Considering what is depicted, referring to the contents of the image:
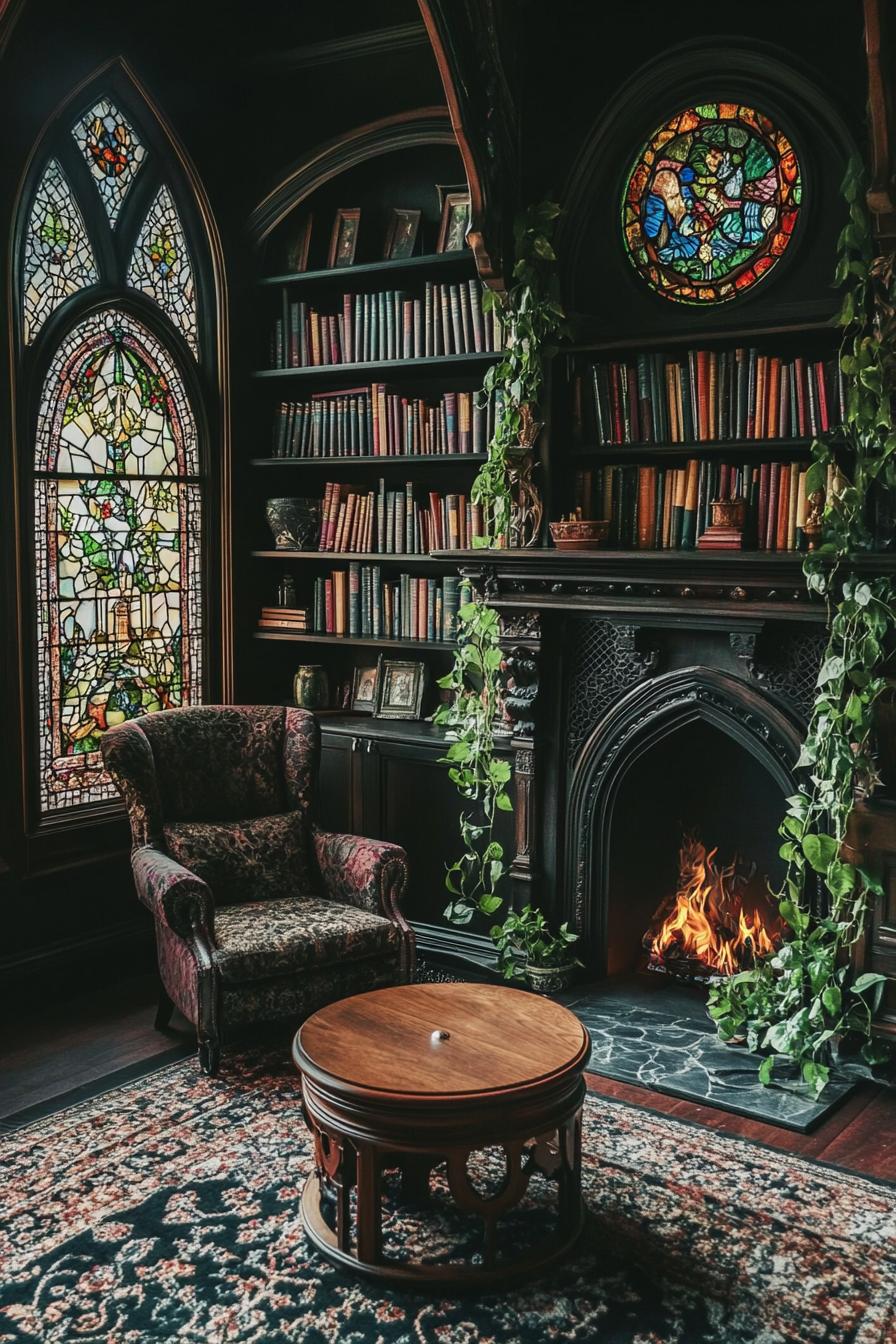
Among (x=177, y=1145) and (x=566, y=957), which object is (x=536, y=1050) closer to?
(x=177, y=1145)

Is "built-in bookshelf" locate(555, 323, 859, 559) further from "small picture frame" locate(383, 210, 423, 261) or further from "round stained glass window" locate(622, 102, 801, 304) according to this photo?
"small picture frame" locate(383, 210, 423, 261)

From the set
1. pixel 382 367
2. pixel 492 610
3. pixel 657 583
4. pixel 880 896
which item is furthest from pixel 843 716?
pixel 382 367

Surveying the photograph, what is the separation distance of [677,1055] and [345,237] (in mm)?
3288

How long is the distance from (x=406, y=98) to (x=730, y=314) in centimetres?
160

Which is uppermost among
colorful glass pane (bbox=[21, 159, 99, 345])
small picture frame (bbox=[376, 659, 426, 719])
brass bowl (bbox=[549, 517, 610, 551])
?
colorful glass pane (bbox=[21, 159, 99, 345])

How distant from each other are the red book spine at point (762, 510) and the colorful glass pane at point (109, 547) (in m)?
2.29

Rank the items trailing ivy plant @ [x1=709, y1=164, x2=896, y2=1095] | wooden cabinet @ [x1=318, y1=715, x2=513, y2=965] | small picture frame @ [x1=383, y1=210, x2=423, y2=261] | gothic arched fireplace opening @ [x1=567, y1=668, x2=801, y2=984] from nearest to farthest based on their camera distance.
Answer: trailing ivy plant @ [x1=709, y1=164, x2=896, y2=1095]
gothic arched fireplace opening @ [x1=567, y1=668, x2=801, y2=984]
wooden cabinet @ [x1=318, y1=715, x2=513, y2=965]
small picture frame @ [x1=383, y1=210, x2=423, y2=261]

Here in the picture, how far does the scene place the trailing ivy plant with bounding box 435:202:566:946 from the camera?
14.3ft

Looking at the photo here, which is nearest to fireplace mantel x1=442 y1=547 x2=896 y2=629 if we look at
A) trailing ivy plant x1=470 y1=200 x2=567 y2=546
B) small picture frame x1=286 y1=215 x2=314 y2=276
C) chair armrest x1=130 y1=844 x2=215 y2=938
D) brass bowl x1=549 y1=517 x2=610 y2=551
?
brass bowl x1=549 y1=517 x2=610 y2=551

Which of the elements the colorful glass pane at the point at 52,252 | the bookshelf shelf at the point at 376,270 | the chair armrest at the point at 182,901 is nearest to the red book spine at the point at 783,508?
the bookshelf shelf at the point at 376,270

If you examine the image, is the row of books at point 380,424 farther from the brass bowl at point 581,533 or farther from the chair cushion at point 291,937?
the chair cushion at point 291,937

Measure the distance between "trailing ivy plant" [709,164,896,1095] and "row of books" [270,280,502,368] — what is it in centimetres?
130

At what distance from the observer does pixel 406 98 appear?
4.83 metres

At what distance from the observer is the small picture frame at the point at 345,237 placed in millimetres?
5047
